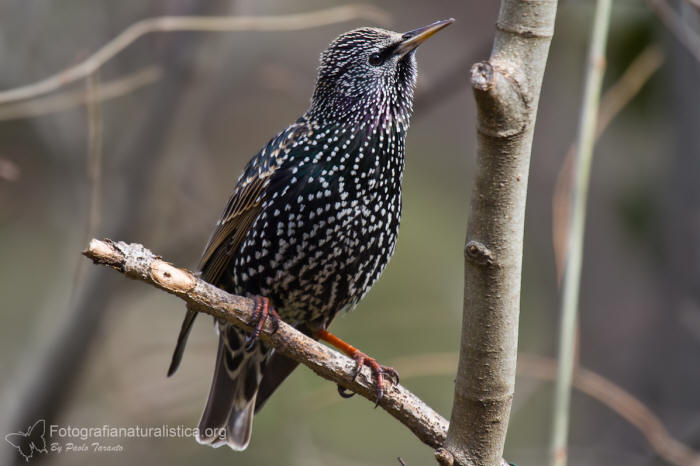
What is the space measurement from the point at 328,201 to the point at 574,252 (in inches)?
47.3

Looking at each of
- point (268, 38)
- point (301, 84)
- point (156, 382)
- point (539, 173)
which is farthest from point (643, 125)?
point (156, 382)

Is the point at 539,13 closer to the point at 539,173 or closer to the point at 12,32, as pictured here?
the point at 12,32

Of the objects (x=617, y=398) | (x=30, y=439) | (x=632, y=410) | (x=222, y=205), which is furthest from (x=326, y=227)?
(x=222, y=205)

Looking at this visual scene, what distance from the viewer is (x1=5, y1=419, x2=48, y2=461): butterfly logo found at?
16.1 ft

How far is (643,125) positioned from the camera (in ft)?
20.9

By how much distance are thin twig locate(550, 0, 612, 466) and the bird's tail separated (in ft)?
6.00

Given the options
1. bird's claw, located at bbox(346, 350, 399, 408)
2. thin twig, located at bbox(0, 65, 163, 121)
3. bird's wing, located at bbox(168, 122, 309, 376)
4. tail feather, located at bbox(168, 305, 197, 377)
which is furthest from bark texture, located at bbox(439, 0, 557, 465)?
thin twig, located at bbox(0, 65, 163, 121)

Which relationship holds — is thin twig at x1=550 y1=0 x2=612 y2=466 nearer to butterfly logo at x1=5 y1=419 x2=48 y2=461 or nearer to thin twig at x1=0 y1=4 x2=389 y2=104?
thin twig at x1=0 y1=4 x2=389 y2=104

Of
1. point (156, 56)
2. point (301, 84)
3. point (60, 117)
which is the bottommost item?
point (60, 117)

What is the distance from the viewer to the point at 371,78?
3.99m

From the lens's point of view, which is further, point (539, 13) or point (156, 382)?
point (156, 382)

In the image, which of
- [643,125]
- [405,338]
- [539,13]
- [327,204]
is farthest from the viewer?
[405,338]

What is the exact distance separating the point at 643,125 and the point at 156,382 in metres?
4.24

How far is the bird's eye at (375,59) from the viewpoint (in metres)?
3.98
